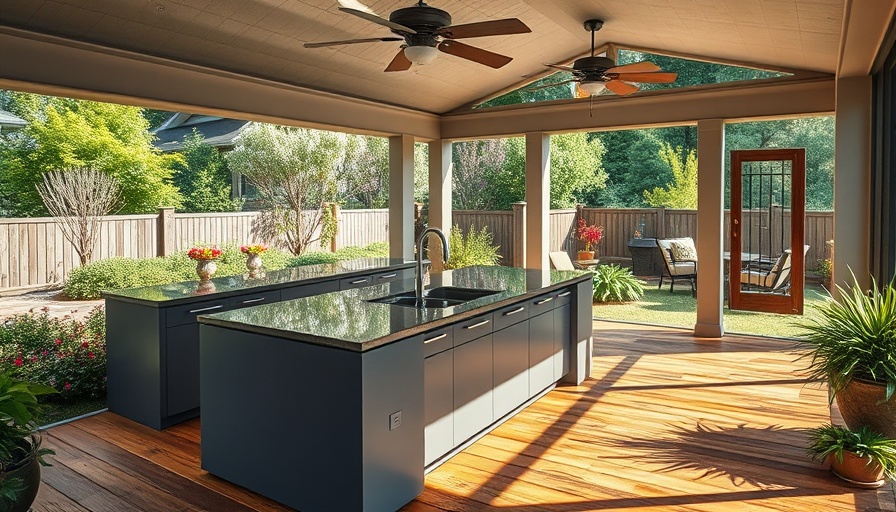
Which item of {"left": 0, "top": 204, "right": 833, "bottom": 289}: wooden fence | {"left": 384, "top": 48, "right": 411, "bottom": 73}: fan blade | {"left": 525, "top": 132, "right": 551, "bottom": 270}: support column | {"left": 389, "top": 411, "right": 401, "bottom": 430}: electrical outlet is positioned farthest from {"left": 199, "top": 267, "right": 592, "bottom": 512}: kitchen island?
{"left": 0, "top": 204, "right": 833, "bottom": 289}: wooden fence

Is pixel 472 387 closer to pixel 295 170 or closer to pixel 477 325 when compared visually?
pixel 477 325

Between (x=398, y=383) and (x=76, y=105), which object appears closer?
(x=398, y=383)

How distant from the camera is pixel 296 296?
5.15 metres

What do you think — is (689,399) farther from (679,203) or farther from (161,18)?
(679,203)

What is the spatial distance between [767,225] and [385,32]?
485 centimetres

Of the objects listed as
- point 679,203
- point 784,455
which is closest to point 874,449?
point 784,455

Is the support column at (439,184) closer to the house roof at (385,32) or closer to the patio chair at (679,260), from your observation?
the house roof at (385,32)

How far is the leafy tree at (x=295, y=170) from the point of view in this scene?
11773mm

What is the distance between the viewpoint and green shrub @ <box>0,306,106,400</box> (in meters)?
4.79

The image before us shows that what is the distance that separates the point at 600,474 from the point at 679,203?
1107 cm

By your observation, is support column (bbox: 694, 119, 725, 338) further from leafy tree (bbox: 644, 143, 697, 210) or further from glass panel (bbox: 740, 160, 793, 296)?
leafy tree (bbox: 644, 143, 697, 210)

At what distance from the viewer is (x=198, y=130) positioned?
1686cm

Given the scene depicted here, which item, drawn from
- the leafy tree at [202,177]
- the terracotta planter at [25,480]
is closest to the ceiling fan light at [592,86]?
the terracotta planter at [25,480]

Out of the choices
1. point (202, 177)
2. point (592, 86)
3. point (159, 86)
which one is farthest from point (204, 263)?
point (202, 177)
